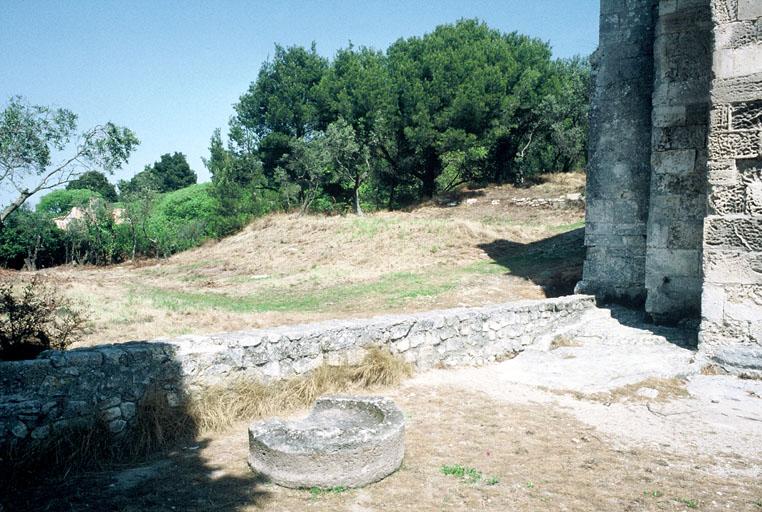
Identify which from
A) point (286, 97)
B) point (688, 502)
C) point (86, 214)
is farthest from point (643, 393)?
point (286, 97)

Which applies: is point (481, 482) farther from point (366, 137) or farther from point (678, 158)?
point (366, 137)

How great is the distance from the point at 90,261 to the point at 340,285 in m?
18.6

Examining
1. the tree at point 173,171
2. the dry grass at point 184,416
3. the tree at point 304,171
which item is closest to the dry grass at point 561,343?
the dry grass at point 184,416

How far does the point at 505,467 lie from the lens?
15.7 ft

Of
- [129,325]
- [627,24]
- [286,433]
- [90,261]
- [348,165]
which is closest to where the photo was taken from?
[286,433]

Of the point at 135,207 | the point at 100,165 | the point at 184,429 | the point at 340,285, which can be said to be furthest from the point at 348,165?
the point at 184,429

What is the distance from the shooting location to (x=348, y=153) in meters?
29.6

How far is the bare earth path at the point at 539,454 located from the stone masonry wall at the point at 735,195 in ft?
2.30

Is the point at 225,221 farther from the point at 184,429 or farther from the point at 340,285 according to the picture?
the point at 184,429

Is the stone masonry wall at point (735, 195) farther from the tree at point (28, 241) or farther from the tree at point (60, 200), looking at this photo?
the tree at point (60, 200)

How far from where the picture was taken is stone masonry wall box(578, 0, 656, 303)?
1069cm

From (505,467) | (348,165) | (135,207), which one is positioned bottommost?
(505,467)

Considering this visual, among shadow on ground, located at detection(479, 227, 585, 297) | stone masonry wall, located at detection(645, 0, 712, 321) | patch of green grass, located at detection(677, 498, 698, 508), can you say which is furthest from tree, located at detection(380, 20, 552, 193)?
patch of green grass, located at detection(677, 498, 698, 508)

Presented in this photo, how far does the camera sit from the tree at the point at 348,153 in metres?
Answer: 29.1
